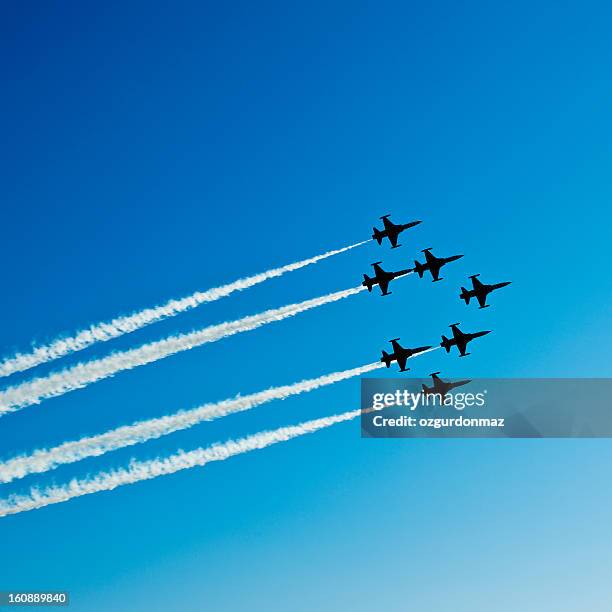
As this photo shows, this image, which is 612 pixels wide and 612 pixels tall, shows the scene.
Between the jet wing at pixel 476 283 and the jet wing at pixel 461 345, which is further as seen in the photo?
the jet wing at pixel 461 345

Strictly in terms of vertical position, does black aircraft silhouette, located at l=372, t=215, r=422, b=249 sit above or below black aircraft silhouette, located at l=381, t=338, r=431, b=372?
Result: above

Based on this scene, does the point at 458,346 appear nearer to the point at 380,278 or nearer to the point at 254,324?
the point at 380,278

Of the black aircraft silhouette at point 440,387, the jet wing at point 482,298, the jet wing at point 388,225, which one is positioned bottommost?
the black aircraft silhouette at point 440,387

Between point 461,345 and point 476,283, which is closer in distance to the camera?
point 476,283

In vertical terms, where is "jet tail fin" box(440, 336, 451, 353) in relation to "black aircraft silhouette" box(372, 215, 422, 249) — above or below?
below

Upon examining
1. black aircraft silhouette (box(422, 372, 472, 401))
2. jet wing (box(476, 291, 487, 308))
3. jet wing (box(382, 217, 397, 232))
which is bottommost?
black aircraft silhouette (box(422, 372, 472, 401))

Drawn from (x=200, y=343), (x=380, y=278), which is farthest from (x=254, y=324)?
(x=380, y=278)

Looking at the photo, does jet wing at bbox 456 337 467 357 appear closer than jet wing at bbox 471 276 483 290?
No

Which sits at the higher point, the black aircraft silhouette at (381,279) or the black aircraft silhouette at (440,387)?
the black aircraft silhouette at (381,279)

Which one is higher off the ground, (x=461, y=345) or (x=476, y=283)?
(x=476, y=283)

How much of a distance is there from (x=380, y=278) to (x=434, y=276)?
10.4 metres

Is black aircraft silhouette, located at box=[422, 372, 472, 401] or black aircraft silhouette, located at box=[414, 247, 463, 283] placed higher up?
black aircraft silhouette, located at box=[414, 247, 463, 283]

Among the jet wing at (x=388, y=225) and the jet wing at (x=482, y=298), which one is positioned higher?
the jet wing at (x=388, y=225)

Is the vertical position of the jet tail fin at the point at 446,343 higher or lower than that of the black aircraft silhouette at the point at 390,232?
lower
